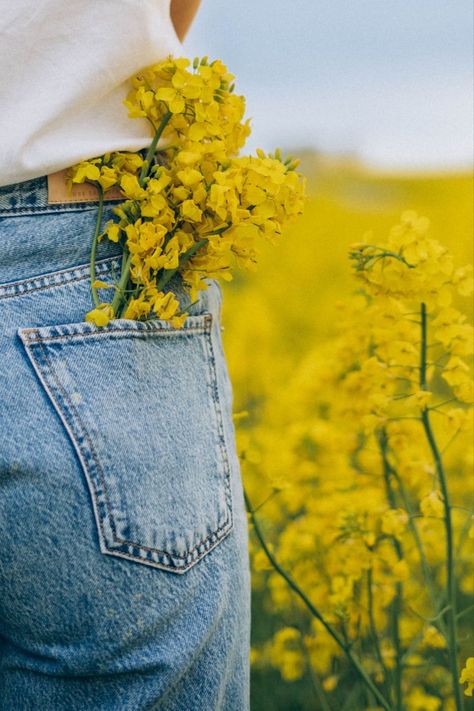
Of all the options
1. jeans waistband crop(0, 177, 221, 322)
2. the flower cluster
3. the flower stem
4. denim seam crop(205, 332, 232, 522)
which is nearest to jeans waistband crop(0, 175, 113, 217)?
jeans waistband crop(0, 177, 221, 322)

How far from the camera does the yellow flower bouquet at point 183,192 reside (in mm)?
857

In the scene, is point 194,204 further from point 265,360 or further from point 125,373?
point 265,360

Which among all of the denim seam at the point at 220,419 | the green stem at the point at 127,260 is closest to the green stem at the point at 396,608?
the denim seam at the point at 220,419

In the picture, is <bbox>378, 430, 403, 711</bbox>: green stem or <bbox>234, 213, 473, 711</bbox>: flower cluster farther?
<bbox>378, 430, 403, 711</bbox>: green stem

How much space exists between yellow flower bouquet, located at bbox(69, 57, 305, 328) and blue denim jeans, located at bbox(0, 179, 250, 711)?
1.3 inches

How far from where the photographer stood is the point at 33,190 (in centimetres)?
84

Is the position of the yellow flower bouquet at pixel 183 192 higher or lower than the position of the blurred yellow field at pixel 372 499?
higher

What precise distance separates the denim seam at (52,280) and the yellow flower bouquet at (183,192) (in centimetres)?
2

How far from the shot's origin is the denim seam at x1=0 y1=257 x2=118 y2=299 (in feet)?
2.58

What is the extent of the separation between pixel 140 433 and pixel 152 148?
35cm

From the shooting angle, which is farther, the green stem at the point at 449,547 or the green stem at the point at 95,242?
the green stem at the point at 449,547

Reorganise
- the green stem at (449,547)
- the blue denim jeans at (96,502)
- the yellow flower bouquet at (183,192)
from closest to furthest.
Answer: the blue denim jeans at (96,502) → the yellow flower bouquet at (183,192) → the green stem at (449,547)

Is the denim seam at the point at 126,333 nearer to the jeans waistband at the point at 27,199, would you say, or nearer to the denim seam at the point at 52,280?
the denim seam at the point at 52,280

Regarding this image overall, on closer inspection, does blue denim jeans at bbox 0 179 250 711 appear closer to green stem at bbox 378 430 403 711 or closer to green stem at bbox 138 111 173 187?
green stem at bbox 138 111 173 187
